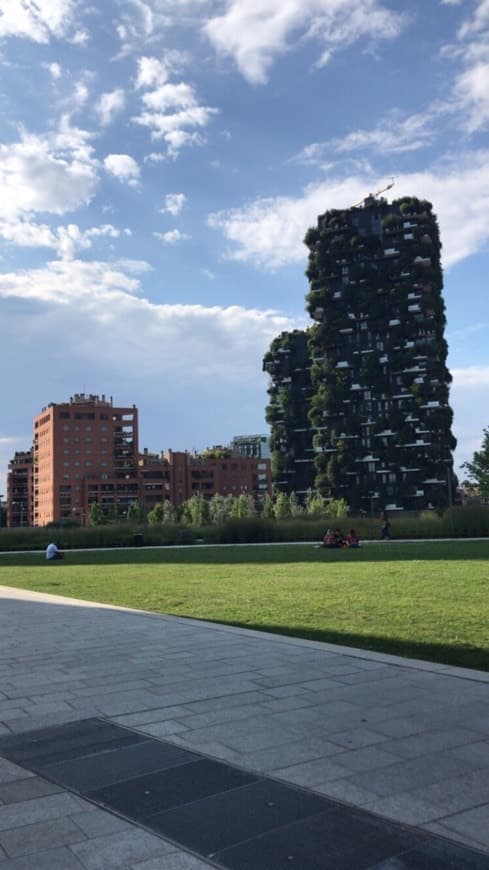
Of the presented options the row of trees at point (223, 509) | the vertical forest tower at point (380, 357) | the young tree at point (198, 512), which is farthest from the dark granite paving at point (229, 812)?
the vertical forest tower at point (380, 357)

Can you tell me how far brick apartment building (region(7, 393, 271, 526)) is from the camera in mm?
135875

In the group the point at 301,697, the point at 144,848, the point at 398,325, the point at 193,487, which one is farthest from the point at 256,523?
the point at 193,487

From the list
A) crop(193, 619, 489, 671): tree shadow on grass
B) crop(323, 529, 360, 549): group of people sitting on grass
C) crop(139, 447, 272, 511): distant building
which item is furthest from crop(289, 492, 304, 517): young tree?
crop(139, 447, 272, 511): distant building

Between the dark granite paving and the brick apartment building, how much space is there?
12702cm

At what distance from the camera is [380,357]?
3418 inches

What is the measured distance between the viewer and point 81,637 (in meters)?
9.23

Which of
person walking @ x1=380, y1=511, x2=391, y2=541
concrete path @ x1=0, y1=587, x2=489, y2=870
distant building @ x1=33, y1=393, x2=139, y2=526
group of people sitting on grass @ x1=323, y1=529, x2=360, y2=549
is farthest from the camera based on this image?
distant building @ x1=33, y1=393, x2=139, y2=526

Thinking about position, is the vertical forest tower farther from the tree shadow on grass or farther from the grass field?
the tree shadow on grass

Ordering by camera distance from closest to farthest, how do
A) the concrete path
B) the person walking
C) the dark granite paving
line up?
the dark granite paving, the concrete path, the person walking

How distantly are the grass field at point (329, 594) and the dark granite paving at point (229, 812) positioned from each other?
3493 millimetres

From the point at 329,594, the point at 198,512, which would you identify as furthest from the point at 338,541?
the point at 198,512

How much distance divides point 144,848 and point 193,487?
468 ft

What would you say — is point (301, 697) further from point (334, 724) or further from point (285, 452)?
point (285, 452)

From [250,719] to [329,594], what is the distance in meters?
8.00
